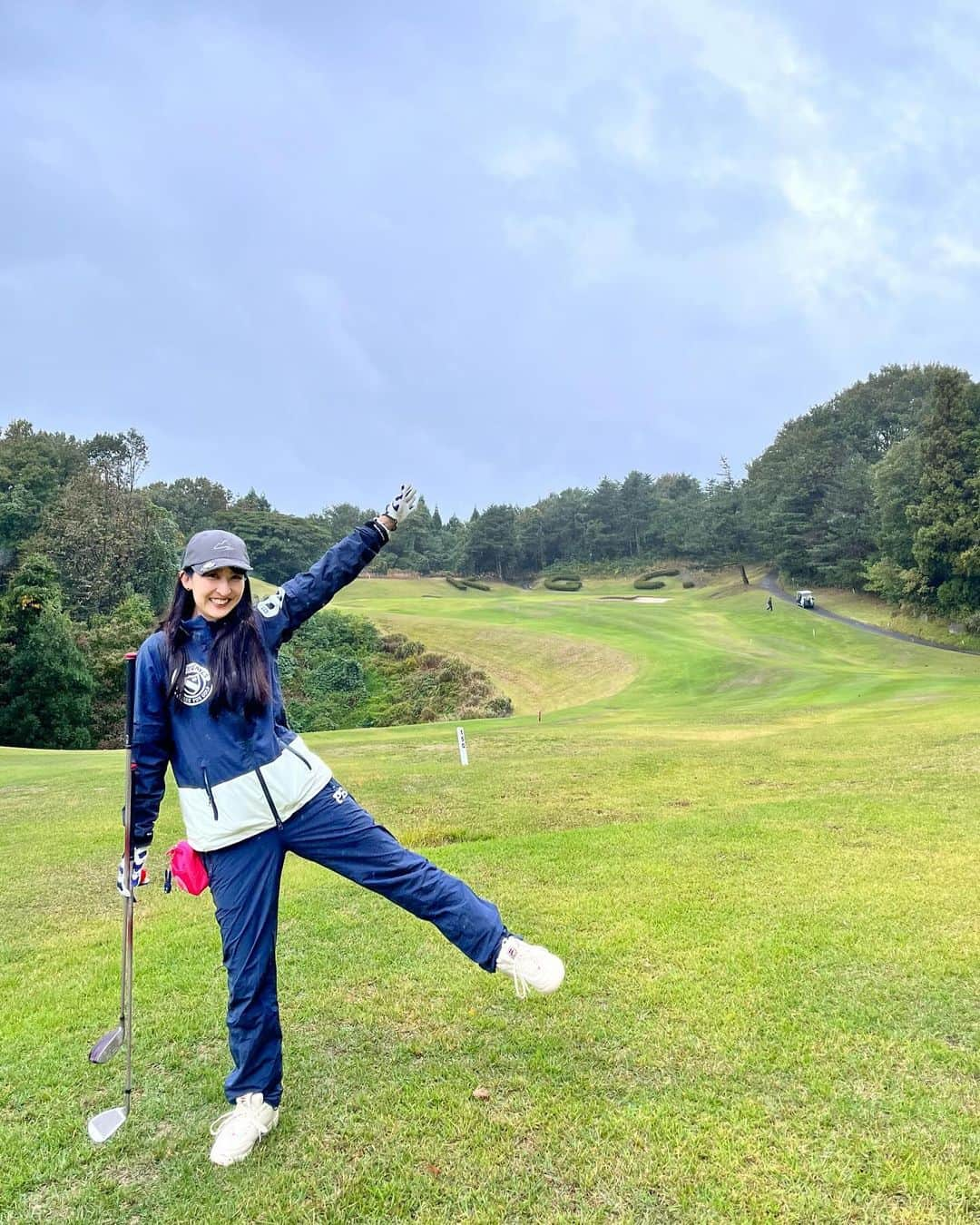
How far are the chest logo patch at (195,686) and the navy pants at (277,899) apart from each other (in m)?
0.67

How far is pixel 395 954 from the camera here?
4.76 meters

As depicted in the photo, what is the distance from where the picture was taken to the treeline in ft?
96.4

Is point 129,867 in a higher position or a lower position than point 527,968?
higher

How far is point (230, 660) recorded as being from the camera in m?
3.36

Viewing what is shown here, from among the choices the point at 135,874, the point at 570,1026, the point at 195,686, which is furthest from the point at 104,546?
the point at 570,1026

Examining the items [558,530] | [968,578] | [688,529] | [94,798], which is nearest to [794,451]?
[688,529]

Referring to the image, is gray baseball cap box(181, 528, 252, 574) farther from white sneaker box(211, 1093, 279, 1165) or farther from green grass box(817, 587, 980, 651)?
green grass box(817, 587, 980, 651)

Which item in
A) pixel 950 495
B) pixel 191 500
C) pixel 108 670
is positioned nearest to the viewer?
pixel 108 670

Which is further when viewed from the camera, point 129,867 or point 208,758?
point 129,867

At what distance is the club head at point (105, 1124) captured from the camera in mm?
3035

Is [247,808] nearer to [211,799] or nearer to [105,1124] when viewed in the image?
[211,799]

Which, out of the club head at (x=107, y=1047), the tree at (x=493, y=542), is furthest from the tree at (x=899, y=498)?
the club head at (x=107, y=1047)

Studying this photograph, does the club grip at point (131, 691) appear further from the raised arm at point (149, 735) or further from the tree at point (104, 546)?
the tree at point (104, 546)

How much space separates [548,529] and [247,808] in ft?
281
